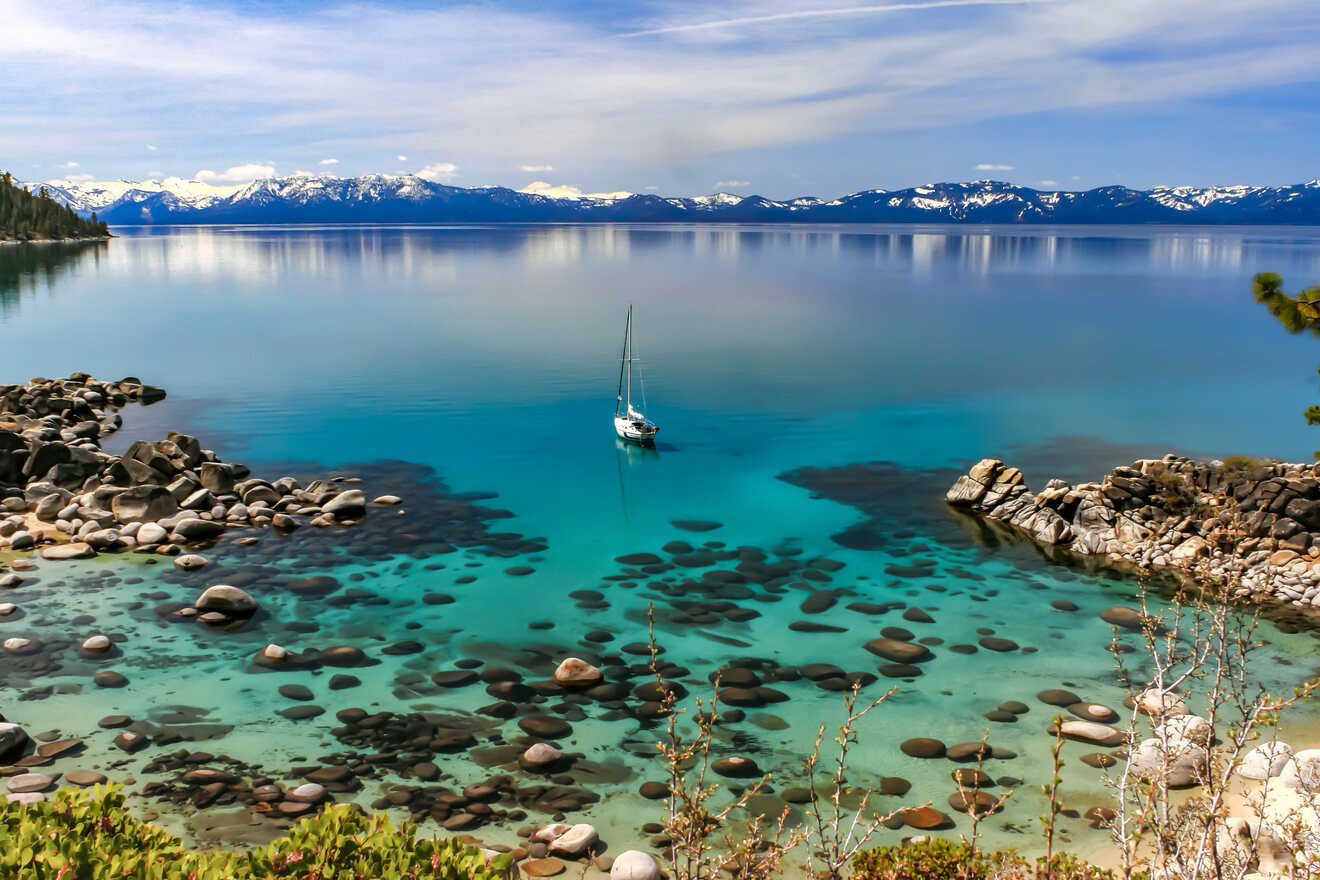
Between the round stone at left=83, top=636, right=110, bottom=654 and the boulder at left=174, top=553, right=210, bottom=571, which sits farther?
the boulder at left=174, top=553, right=210, bottom=571

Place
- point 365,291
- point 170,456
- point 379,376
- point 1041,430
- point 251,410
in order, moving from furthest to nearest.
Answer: point 365,291 < point 379,376 < point 251,410 < point 1041,430 < point 170,456

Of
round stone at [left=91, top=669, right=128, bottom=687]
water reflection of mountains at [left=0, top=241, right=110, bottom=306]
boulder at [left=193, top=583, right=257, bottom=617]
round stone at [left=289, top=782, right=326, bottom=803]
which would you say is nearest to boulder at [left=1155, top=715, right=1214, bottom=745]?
round stone at [left=289, top=782, right=326, bottom=803]

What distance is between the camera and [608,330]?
285 ft

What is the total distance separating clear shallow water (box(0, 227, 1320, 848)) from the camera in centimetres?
2088

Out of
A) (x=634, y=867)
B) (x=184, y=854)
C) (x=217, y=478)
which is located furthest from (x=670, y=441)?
(x=184, y=854)

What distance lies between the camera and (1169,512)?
32438mm

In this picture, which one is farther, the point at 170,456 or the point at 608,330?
the point at 608,330

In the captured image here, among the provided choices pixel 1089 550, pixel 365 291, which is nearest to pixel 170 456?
pixel 1089 550

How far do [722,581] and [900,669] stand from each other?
7.11 metres

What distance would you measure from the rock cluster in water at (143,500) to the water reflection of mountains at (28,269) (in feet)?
253

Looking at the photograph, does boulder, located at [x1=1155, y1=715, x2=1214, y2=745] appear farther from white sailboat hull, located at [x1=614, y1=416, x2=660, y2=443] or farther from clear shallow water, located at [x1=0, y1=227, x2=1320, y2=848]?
white sailboat hull, located at [x1=614, y1=416, x2=660, y2=443]

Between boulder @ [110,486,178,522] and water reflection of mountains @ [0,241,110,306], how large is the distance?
83273mm

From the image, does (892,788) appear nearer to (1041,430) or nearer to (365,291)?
(1041,430)

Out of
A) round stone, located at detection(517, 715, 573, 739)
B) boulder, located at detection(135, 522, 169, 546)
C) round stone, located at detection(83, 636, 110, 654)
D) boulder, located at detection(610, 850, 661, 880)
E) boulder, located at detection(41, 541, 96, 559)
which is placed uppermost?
boulder, located at detection(135, 522, 169, 546)
